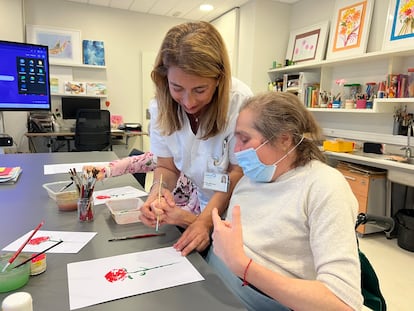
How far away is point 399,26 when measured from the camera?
2.99 meters

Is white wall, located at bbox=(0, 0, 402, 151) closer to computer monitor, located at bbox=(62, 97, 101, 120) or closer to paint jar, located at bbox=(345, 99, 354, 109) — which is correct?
computer monitor, located at bbox=(62, 97, 101, 120)

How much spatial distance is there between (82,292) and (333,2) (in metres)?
4.25

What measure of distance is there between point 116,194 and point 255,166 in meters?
0.81

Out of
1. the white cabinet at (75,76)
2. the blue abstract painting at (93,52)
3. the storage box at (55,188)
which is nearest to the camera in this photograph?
the storage box at (55,188)

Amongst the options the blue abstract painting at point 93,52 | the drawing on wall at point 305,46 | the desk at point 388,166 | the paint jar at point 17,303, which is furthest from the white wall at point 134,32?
the paint jar at point 17,303

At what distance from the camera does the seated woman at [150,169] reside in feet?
4.77

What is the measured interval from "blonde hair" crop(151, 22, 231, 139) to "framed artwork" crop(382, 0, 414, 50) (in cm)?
255

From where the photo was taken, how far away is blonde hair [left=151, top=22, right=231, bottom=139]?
1.02m

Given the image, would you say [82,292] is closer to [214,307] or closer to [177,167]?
[214,307]

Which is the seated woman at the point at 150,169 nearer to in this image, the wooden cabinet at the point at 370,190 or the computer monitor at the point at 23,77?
the computer monitor at the point at 23,77

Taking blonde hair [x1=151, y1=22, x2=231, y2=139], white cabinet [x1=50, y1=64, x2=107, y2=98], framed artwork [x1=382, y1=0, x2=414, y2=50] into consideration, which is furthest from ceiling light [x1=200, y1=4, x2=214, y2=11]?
blonde hair [x1=151, y1=22, x2=231, y2=139]

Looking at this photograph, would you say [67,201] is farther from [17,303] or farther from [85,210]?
[17,303]

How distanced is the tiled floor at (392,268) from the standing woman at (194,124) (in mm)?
1546

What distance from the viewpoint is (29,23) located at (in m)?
4.82
